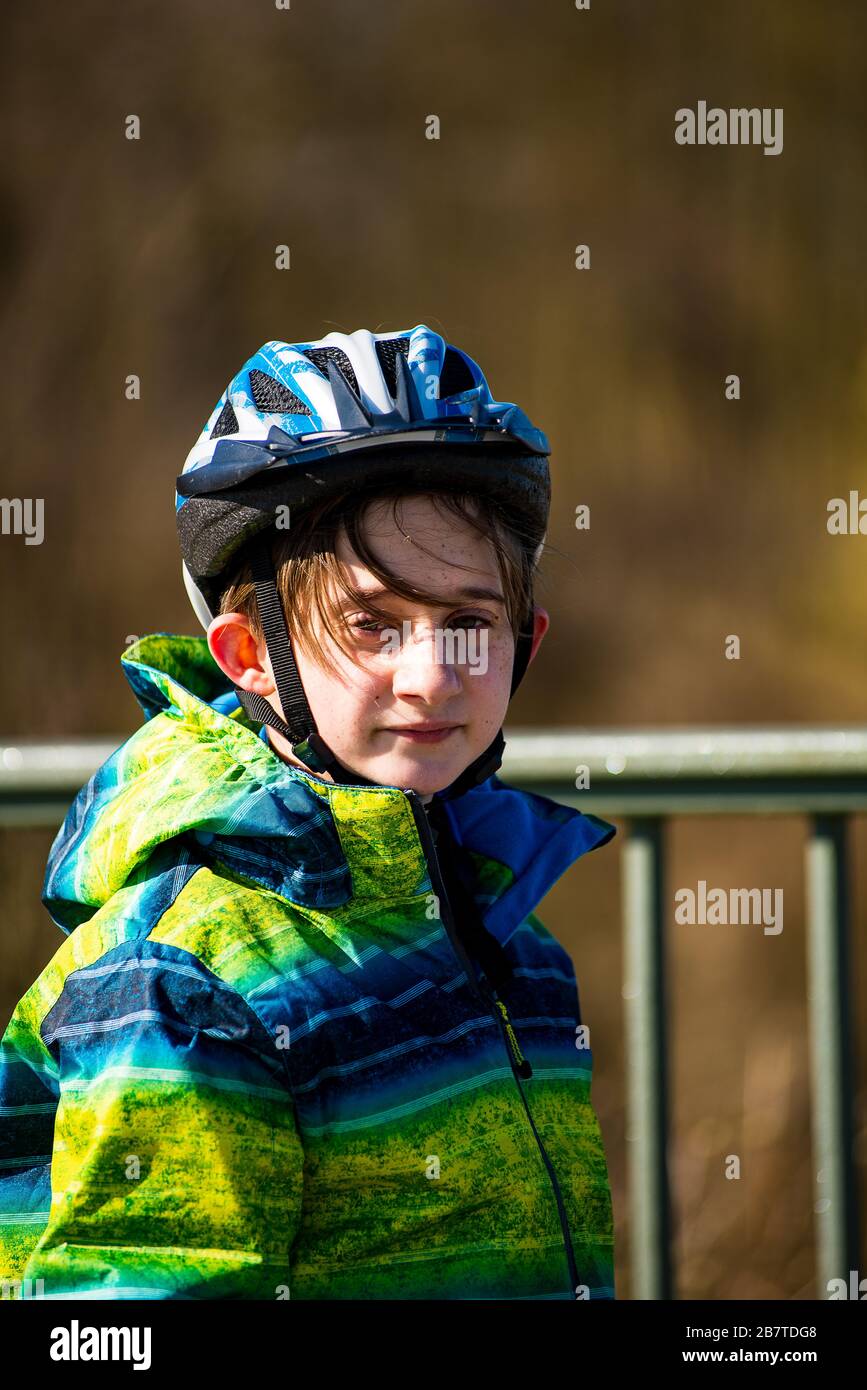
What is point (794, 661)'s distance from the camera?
15.9 ft

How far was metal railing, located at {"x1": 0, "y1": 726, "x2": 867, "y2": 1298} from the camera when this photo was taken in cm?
297

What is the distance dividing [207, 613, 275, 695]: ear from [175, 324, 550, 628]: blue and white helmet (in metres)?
0.09

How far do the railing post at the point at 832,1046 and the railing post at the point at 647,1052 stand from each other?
29cm

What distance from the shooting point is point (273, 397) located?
2.17 m

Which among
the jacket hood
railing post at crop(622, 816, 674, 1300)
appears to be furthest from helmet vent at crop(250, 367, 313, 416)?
railing post at crop(622, 816, 674, 1300)

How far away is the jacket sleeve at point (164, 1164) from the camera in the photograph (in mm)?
1718

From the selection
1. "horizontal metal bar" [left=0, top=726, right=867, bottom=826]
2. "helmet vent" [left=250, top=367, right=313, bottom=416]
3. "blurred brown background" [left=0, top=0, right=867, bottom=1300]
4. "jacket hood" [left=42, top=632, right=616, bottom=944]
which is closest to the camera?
"jacket hood" [left=42, top=632, right=616, bottom=944]

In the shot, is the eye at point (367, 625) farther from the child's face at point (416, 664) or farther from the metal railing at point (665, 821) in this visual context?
the metal railing at point (665, 821)

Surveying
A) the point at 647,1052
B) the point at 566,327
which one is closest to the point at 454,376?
the point at 647,1052

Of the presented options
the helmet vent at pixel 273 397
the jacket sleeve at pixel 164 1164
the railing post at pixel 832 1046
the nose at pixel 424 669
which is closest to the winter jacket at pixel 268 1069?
the jacket sleeve at pixel 164 1164

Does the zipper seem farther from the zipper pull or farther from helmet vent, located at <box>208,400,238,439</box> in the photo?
helmet vent, located at <box>208,400,238,439</box>

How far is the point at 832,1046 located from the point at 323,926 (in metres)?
1.45
